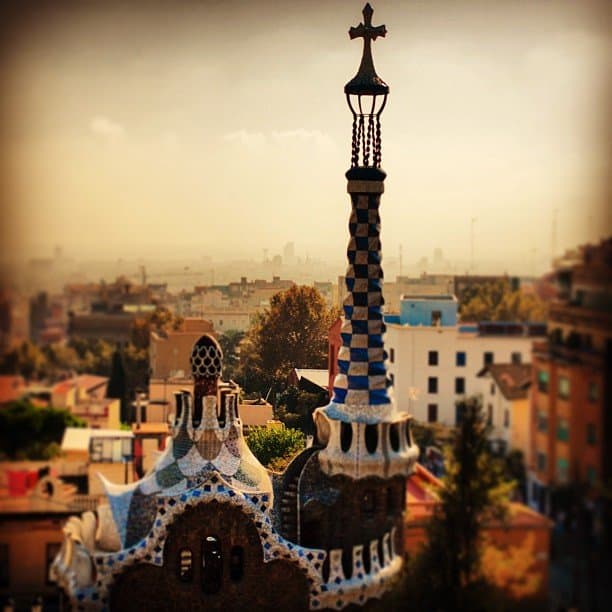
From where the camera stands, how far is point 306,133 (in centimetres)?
493

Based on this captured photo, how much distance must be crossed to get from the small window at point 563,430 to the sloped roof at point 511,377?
0.16 metres

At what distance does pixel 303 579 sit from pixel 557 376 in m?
1.16

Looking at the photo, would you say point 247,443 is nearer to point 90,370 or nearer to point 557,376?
point 90,370

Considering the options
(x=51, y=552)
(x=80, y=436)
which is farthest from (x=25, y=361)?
(x=51, y=552)

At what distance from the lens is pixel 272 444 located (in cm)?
496

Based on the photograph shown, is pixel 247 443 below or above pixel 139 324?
below

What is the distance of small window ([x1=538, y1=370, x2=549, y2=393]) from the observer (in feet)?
14.5

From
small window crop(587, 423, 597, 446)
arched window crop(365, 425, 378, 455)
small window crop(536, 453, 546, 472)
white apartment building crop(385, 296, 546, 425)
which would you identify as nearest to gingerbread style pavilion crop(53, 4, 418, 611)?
arched window crop(365, 425, 378, 455)

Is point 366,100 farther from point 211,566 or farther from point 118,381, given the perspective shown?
point 211,566

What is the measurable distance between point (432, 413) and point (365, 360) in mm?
321

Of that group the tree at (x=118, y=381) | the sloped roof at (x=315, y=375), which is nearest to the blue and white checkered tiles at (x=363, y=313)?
the sloped roof at (x=315, y=375)

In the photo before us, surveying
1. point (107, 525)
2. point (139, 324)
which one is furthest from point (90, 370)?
point (107, 525)

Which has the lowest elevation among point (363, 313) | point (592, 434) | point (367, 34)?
point (592, 434)

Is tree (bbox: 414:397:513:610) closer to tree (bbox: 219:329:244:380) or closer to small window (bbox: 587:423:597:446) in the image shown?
small window (bbox: 587:423:597:446)
